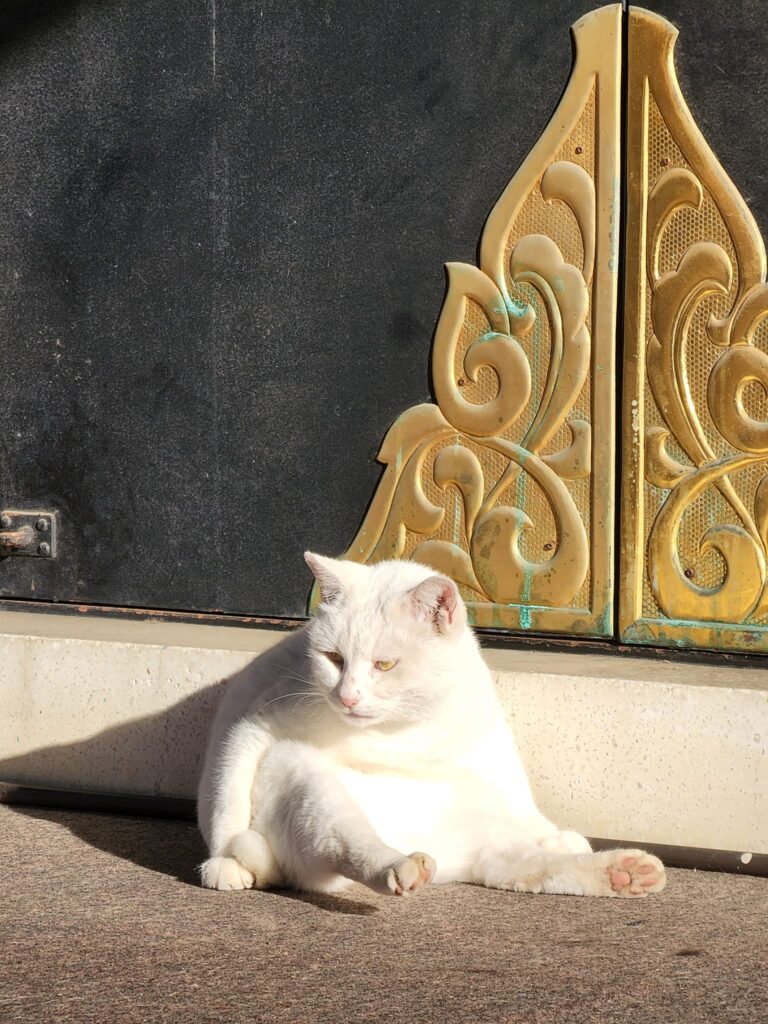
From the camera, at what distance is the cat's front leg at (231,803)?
2596 millimetres

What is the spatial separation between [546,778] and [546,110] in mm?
1617

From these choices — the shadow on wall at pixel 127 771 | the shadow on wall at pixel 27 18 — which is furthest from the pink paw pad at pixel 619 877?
the shadow on wall at pixel 27 18

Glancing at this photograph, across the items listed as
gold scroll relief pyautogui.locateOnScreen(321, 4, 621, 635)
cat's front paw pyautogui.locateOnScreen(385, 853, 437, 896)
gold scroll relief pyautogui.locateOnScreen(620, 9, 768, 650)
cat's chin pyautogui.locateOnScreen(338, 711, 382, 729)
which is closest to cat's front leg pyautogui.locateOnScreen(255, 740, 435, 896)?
cat's front paw pyautogui.locateOnScreen(385, 853, 437, 896)

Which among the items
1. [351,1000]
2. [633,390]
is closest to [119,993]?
[351,1000]

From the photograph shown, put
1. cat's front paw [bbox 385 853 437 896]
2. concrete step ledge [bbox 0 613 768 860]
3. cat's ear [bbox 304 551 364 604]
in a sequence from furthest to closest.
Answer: concrete step ledge [bbox 0 613 768 860] < cat's ear [bbox 304 551 364 604] < cat's front paw [bbox 385 853 437 896]

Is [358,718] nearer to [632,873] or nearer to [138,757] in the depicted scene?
[632,873]

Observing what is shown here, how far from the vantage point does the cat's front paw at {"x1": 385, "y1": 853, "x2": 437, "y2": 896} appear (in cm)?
220

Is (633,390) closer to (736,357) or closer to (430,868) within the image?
(736,357)

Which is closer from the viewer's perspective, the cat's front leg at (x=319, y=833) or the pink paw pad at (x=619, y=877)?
the cat's front leg at (x=319, y=833)

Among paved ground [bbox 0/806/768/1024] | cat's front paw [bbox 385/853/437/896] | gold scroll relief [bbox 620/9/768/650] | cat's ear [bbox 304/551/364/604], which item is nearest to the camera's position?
paved ground [bbox 0/806/768/1024]

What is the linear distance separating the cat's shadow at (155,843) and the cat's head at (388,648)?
1.19 feet

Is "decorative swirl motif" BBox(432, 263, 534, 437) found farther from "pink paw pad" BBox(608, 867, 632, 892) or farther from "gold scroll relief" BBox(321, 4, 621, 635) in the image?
"pink paw pad" BBox(608, 867, 632, 892)

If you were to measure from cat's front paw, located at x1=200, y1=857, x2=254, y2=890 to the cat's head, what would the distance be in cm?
38

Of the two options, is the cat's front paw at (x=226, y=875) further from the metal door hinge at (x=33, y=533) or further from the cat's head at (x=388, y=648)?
the metal door hinge at (x=33, y=533)
